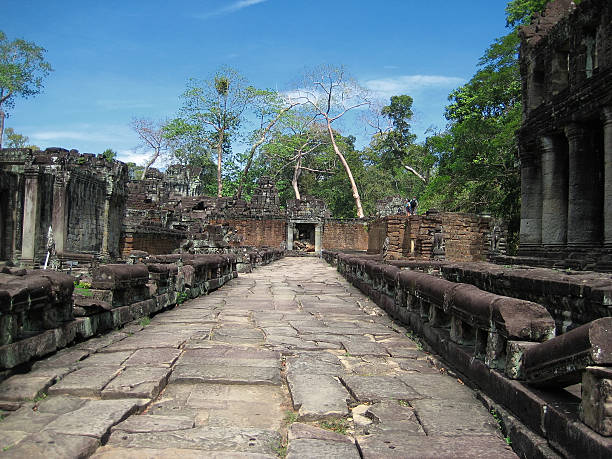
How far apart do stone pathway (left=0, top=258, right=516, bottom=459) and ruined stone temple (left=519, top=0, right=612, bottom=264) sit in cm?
614

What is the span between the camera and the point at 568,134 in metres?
9.91

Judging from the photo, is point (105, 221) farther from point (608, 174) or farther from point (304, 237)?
point (304, 237)

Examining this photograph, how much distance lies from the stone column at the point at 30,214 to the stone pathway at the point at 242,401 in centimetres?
1301

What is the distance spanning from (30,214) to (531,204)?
15376 mm

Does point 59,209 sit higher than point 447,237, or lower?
higher

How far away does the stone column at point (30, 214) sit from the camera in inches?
639

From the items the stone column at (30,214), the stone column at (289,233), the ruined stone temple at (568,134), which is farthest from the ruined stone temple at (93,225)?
the stone column at (289,233)

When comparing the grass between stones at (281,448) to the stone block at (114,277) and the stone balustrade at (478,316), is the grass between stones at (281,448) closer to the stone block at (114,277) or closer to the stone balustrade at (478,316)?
the stone balustrade at (478,316)

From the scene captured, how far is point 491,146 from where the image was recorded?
18.2m

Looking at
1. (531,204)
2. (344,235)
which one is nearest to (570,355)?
(531,204)

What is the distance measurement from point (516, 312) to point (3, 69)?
4808 centimetres

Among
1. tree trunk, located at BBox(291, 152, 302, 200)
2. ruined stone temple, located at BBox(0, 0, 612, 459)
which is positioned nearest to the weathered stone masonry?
ruined stone temple, located at BBox(0, 0, 612, 459)

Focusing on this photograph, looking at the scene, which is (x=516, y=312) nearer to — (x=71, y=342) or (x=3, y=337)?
(x=3, y=337)

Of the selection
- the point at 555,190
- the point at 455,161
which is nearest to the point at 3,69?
the point at 455,161
